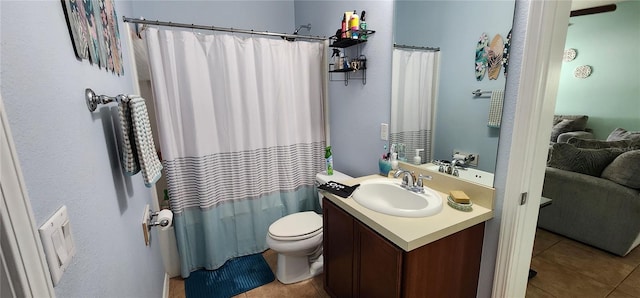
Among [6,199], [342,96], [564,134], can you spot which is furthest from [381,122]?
[564,134]

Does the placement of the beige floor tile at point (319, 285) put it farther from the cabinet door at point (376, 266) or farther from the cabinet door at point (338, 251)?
the cabinet door at point (376, 266)

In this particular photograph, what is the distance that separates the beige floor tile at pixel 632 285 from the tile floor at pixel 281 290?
6.90 ft

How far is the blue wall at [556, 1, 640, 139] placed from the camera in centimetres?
379

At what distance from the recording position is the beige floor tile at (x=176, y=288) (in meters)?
1.91

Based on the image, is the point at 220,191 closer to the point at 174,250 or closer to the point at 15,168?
the point at 174,250

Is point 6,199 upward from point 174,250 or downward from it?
upward

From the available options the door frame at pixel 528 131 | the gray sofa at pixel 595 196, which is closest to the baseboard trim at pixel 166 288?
the door frame at pixel 528 131

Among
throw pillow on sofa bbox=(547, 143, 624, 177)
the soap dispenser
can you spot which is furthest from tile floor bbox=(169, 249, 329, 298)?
throw pillow on sofa bbox=(547, 143, 624, 177)

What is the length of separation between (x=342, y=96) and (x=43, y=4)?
1.85 m

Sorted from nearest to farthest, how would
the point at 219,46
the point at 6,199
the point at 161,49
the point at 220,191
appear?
the point at 6,199, the point at 161,49, the point at 219,46, the point at 220,191

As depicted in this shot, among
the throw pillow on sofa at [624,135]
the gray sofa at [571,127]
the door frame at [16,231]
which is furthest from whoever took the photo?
the gray sofa at [571,127]

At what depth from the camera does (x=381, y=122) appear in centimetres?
188

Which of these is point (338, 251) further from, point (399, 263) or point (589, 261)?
point (589, 261)

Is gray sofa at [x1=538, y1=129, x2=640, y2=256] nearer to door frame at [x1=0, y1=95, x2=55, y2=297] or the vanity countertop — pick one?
the vanity countertop
